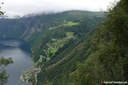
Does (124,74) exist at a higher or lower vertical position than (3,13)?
lower

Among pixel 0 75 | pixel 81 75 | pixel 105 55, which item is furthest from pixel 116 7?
pixel 0 75

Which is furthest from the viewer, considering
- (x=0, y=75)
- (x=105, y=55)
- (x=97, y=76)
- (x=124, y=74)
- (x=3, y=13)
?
(x=0, y=75)

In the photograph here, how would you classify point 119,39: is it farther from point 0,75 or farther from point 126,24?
point 0,75

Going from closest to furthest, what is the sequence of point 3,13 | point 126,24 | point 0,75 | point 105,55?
point 3,13
point 126,24
point 105,55
point 0,75

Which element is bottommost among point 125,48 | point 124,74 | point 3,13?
point 124,74

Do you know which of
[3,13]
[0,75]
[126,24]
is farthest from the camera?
[0,75]

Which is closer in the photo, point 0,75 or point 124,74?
point 124,74

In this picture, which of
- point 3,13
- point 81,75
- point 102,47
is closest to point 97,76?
point 81,75

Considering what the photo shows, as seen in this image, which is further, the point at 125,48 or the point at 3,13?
the point at 125,48

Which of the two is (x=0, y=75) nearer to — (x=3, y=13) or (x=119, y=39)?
(x=119, y=39)
